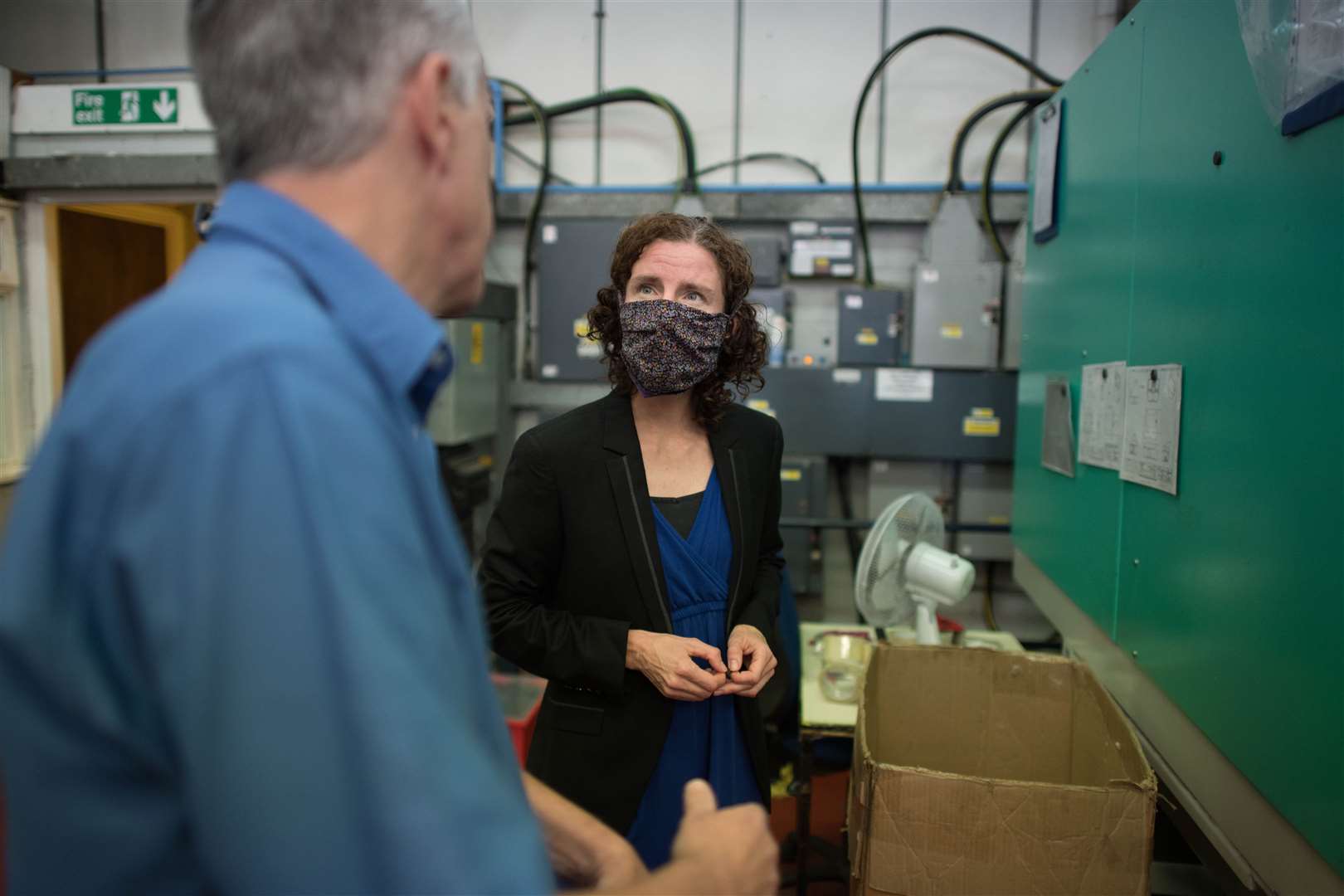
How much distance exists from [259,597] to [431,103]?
0.32 meters

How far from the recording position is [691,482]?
139cm

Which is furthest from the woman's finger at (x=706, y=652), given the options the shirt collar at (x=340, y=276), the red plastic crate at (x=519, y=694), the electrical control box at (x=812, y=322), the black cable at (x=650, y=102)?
the black cable at (x=650, y=102)

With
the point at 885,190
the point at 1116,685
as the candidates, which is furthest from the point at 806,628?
the point at 885,190

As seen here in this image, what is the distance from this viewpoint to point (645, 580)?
129 cm

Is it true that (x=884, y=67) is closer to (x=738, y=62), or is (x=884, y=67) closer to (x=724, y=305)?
(x=738, y=62)

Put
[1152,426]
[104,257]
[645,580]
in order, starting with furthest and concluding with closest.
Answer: [104,257] → [1152,426] → [645,580]

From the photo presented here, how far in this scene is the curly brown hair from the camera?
1.42m

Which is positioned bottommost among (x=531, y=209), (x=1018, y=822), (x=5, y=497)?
(x=1018, y=822)

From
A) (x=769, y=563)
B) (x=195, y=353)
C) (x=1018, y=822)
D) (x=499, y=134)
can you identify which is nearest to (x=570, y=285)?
(x=499, y=134)

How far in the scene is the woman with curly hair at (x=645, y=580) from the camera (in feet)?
4.17

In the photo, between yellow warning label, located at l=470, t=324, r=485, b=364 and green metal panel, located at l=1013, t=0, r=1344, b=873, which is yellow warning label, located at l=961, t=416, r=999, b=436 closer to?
green metal panel, located at l=1013, t=0, r=1344, b=873

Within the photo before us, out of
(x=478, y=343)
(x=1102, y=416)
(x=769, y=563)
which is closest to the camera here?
(x=769, y=563)

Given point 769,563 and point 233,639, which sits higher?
point 233,639

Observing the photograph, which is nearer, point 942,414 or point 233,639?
point 233,639
